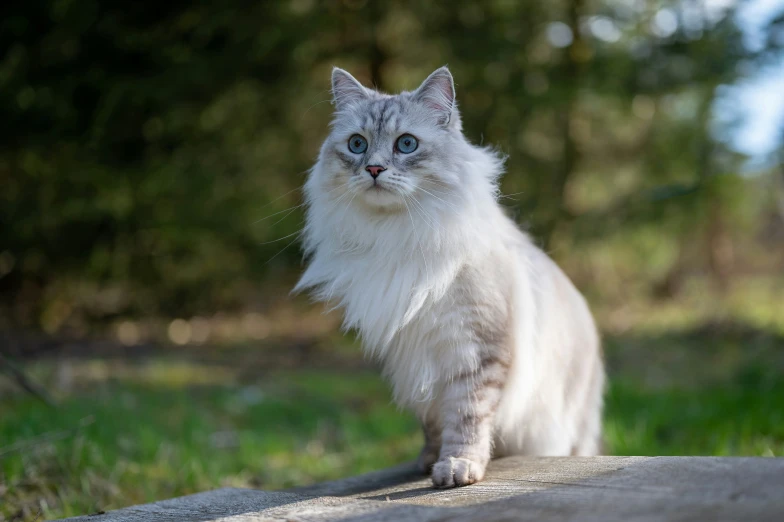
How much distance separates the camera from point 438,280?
8.53 ft

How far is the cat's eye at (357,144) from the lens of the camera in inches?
111

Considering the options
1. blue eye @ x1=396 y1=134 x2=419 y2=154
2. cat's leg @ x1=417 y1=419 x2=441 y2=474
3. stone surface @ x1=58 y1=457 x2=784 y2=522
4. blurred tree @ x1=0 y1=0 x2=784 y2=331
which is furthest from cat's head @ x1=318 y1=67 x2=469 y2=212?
blurred tree @ x1=0 y1=0 x2=784 y2=331

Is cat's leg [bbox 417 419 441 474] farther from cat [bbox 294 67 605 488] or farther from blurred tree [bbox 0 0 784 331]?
blurred tree [bbox 0 0 784 331]

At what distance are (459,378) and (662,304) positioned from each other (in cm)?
862

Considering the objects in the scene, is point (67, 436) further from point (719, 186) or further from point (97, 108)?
point (719, 186)

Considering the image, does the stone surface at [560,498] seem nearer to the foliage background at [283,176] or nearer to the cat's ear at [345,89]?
the cat's ear at [345,89]

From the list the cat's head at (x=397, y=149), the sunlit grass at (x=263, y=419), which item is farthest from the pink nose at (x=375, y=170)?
the sunlit grass at (x=263, y=419)

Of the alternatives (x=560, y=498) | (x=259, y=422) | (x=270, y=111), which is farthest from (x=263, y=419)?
(x=270, y=111)

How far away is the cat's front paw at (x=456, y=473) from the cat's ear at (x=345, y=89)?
167 cm

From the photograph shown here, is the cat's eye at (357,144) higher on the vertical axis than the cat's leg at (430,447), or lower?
higher

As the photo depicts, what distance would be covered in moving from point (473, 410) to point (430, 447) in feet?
1.60

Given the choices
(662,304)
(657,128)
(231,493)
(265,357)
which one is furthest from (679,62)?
(231,493)

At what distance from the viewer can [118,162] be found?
23.6ft

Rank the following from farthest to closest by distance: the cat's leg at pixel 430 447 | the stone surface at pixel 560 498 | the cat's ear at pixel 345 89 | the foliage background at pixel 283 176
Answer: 1. the foliage background at pixel 283 176
2. the cat's ear at pixel 345 89
3. the cat's leg at pixel 430 447
4. the stone surface at pixel 560 498
